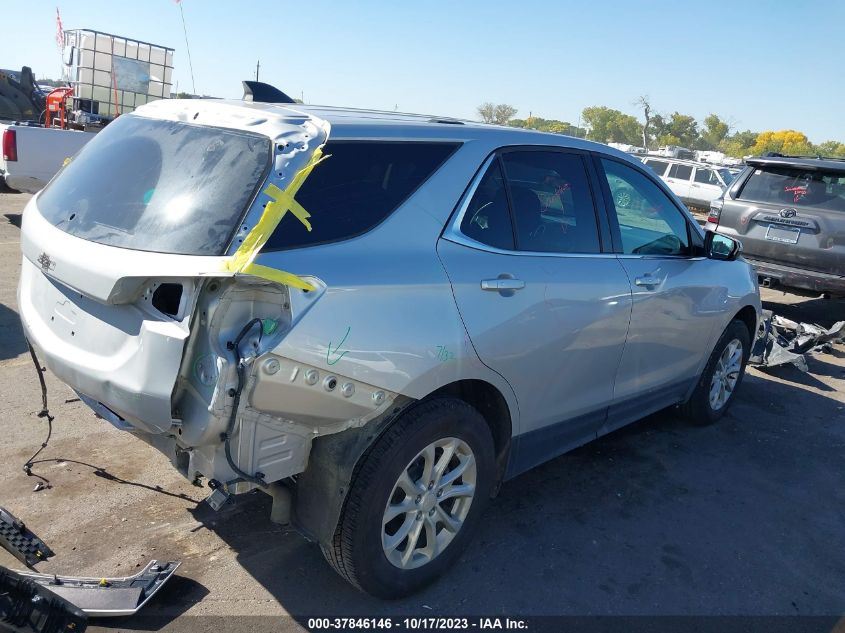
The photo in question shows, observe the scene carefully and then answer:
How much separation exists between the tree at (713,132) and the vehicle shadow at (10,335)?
9679 centimetres

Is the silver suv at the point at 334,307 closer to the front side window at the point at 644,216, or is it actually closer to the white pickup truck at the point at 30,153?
the front side window at the point at 644,216

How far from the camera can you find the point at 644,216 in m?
4.41

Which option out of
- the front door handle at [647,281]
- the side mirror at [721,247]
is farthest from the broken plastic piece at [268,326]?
the side mirror at [721,247]

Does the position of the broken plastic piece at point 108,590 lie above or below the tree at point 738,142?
below

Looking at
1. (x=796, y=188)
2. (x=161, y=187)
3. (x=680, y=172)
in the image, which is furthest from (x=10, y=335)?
(x=680, y=172)

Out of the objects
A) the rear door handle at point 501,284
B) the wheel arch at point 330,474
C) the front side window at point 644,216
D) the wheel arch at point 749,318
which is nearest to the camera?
the wheel arch at point 330,474

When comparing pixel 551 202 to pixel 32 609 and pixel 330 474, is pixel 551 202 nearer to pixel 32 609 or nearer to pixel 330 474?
pixel 330 474

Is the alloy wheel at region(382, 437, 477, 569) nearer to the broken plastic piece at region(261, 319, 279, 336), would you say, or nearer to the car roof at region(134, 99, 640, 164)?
the broken plastic piece at region(261, 319, 279, 336)

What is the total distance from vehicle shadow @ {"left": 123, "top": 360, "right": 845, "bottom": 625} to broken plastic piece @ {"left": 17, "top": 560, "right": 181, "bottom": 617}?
11cm

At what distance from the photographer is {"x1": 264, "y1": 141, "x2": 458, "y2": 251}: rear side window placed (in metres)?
2.56

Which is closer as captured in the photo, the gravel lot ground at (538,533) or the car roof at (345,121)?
the car roof at (345,121)

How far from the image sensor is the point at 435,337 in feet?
9.30

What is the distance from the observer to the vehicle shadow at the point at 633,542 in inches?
125

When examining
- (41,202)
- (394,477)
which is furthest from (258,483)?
(41,202)
